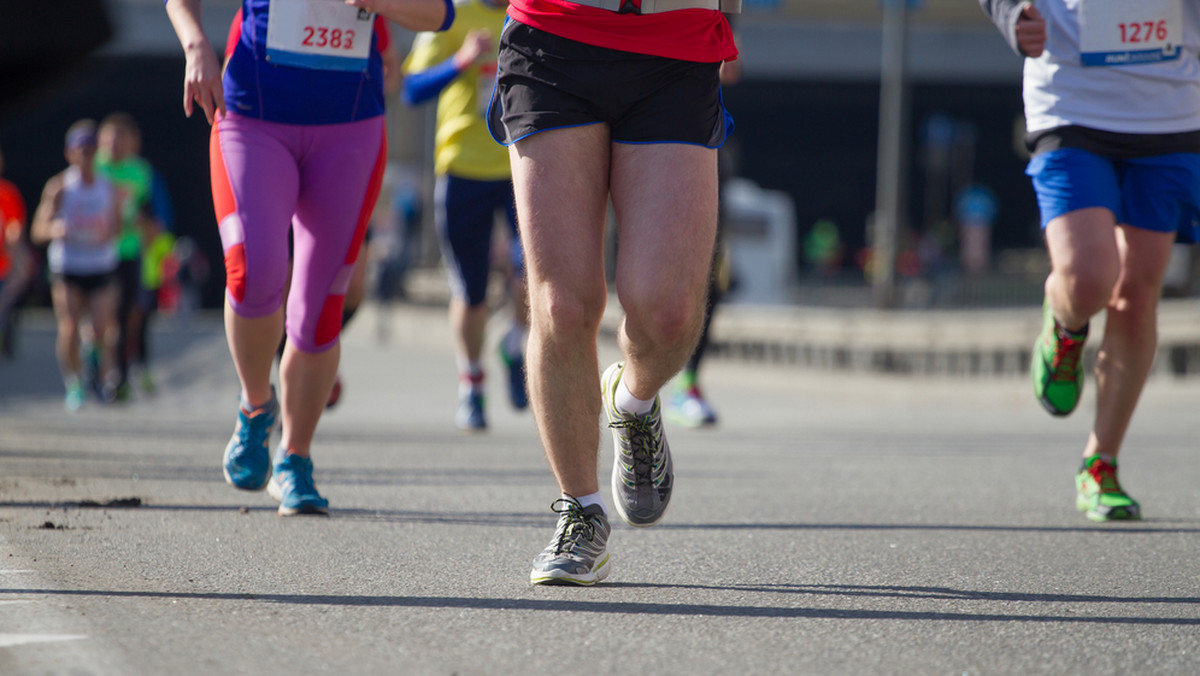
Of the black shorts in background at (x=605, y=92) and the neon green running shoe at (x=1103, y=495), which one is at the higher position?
the black shorts in background at (x=605, y=92)

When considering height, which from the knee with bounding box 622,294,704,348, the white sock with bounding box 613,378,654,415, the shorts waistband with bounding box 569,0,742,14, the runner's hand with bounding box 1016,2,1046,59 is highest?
the runner's hand with bounding box 1016,2,1046,59

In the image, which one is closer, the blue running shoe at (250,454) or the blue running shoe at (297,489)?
the blue running shoe at (250,454)

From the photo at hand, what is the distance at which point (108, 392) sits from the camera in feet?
35.5

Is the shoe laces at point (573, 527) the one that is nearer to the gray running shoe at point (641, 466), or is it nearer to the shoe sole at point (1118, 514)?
the gray running shoe at point (641, 466)

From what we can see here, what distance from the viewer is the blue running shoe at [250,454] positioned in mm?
4082

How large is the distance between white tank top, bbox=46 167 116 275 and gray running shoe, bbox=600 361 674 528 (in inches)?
312

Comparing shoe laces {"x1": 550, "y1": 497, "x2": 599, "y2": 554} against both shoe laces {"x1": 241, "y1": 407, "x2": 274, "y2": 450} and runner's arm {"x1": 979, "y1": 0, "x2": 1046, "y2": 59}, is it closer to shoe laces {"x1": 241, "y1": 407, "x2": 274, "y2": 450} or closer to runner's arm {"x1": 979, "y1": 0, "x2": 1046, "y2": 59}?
shoe laces {"x1": 241, "y1": 407, "x2": 274, "y2": 450}

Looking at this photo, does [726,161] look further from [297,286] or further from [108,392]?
[108,392]

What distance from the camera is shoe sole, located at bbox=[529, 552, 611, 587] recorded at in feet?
10.7

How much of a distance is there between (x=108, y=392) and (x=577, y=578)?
8398 millimetres

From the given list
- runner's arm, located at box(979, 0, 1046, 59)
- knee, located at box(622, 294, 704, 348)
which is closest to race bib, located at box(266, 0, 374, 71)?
knee, located at box(622, 294, 704, 348)

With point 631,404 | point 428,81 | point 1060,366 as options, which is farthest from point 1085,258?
point 428,81

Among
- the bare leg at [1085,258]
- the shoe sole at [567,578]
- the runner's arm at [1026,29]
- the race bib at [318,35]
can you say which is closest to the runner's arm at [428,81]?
the race bib at [318,35]

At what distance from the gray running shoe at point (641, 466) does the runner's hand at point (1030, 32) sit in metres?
1.72
